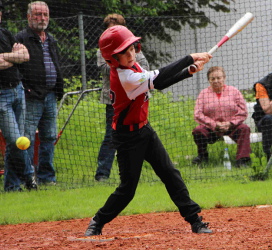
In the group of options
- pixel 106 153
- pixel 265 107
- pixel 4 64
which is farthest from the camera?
pixel 265 107

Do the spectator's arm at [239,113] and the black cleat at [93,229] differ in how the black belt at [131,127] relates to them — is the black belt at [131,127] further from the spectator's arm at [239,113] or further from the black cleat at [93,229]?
the spectator's arm at [239,113]

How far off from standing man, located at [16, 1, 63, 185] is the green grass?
2.12 feet

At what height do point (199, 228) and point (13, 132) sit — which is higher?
point (13, 132)

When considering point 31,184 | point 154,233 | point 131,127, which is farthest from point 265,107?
point 131,127

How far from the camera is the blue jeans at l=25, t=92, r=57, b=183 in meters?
8.12

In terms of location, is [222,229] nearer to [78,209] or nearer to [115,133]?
[115,133]

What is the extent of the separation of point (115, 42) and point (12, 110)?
3.37 metres

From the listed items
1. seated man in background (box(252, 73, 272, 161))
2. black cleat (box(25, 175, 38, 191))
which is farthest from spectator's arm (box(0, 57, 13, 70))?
seated man in background (box(252, 73, 272, 161))

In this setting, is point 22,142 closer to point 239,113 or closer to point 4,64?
point 4,64

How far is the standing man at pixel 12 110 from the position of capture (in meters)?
7.73

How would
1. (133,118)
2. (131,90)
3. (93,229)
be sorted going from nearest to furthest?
1. (131,90)
2. (133,118)
3. (93,229)

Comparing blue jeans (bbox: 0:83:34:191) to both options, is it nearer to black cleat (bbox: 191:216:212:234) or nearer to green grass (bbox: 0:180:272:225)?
green grass (bbox: 0:180:272:225)

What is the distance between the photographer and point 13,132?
25.4 feet

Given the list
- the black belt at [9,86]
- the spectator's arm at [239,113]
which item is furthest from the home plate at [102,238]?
the spectator's arm at [239,113]
